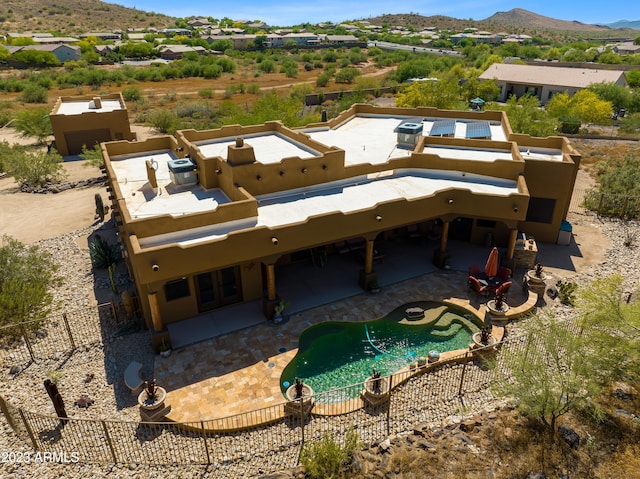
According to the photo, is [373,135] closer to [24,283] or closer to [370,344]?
[370,344]

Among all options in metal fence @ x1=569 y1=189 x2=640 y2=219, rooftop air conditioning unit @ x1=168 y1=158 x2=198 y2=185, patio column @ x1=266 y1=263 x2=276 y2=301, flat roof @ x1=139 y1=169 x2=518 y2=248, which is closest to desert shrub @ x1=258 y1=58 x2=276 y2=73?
metal fence @ x1=569 y1=189 x2=640 y2=219

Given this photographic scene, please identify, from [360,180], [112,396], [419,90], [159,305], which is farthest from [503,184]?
[419,90]

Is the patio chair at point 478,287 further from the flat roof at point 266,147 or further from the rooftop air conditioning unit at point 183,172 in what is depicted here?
the rooftop air conditioning unit at point 183,172

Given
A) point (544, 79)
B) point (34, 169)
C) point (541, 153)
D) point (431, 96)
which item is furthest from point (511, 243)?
point (544, 79)

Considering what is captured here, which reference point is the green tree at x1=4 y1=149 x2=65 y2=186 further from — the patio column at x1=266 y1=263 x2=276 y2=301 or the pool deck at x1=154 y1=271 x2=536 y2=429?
the patio column at x1=266 y1=263 x2=276 y2=301

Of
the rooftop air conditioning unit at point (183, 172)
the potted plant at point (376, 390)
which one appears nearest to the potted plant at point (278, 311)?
the potted plant at point (376, 390)

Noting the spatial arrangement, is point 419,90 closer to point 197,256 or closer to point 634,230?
point 634,230
